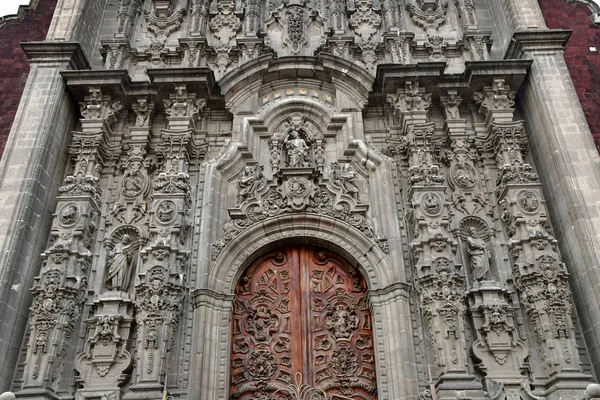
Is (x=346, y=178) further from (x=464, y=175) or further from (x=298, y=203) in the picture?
(x=464, y=175)

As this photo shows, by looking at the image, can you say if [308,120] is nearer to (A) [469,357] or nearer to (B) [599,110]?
(A) [469,357]

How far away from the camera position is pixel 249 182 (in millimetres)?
11484

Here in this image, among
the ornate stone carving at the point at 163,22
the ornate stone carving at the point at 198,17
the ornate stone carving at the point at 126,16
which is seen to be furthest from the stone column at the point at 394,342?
the ornate stone carving at the point at 126,16

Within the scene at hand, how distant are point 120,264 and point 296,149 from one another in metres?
4.24

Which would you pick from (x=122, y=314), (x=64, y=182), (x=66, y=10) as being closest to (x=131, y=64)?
(x=66, y=10)

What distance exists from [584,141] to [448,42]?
414 cm

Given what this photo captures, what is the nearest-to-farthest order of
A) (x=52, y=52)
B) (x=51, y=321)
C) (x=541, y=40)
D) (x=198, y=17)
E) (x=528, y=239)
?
(x=51, y=321), (x=528, y=239), (x=52, y=52), (x=541, y=40), (x=198, y=17)

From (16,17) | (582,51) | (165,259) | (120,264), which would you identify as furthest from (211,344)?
(582,51)

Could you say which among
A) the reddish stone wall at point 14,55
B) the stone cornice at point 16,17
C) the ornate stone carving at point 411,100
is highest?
the stone cornice at point 16,17

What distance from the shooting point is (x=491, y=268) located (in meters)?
10.7

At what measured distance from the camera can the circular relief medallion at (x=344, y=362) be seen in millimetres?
10188

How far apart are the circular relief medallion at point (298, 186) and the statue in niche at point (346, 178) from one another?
2.11 feet

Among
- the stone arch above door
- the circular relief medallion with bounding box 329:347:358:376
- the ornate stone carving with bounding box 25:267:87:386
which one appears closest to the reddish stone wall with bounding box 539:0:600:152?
the stone arch above door

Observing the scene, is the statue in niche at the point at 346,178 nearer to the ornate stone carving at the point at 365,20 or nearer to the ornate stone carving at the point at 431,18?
the ornate stone carving at the point at 365,20
